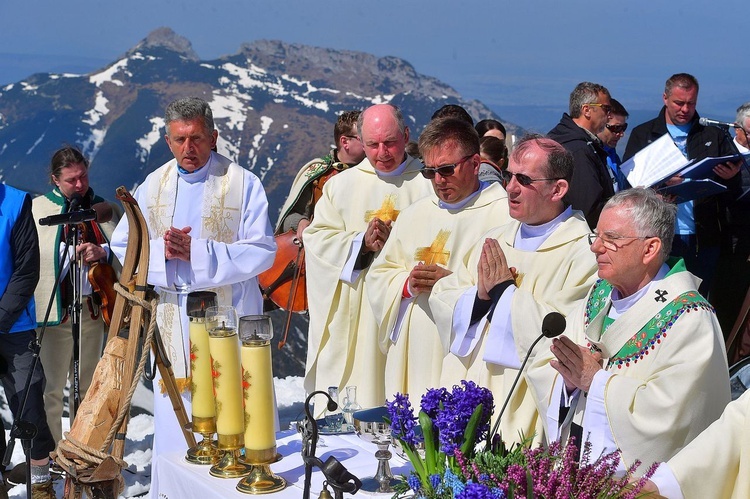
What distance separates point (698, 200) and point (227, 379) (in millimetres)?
4332

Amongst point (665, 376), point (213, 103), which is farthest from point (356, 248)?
point (213, 103)

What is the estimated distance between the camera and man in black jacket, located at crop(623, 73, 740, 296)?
6.47 metres

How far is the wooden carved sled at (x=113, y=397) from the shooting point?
2918 mm

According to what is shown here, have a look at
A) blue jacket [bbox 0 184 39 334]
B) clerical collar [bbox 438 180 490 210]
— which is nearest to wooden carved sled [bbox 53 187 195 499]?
clerical collar [bbox 438 180 490 210]

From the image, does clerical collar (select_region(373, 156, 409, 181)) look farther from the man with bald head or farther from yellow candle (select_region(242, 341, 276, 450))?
yellow candle (select_region(242, 341, 276, 450))

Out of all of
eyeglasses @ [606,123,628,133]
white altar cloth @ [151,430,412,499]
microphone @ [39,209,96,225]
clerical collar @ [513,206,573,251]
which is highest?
eyeglasses @ [606,123,628,133]

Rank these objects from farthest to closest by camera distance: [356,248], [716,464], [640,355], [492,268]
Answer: [356,248], [492,268], [640,355], [716,464]

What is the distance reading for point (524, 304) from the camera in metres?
3.90

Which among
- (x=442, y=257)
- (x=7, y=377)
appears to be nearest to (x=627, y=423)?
(x=442, y=257)

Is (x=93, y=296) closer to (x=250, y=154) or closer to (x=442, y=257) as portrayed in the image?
(x=442, y=257)

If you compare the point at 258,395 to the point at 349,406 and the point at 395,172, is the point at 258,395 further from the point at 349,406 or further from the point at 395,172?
the point at 395,172

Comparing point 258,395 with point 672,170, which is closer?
point 258,395

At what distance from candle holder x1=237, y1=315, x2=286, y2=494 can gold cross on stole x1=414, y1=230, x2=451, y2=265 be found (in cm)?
183

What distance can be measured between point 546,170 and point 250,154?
56.8 feet
